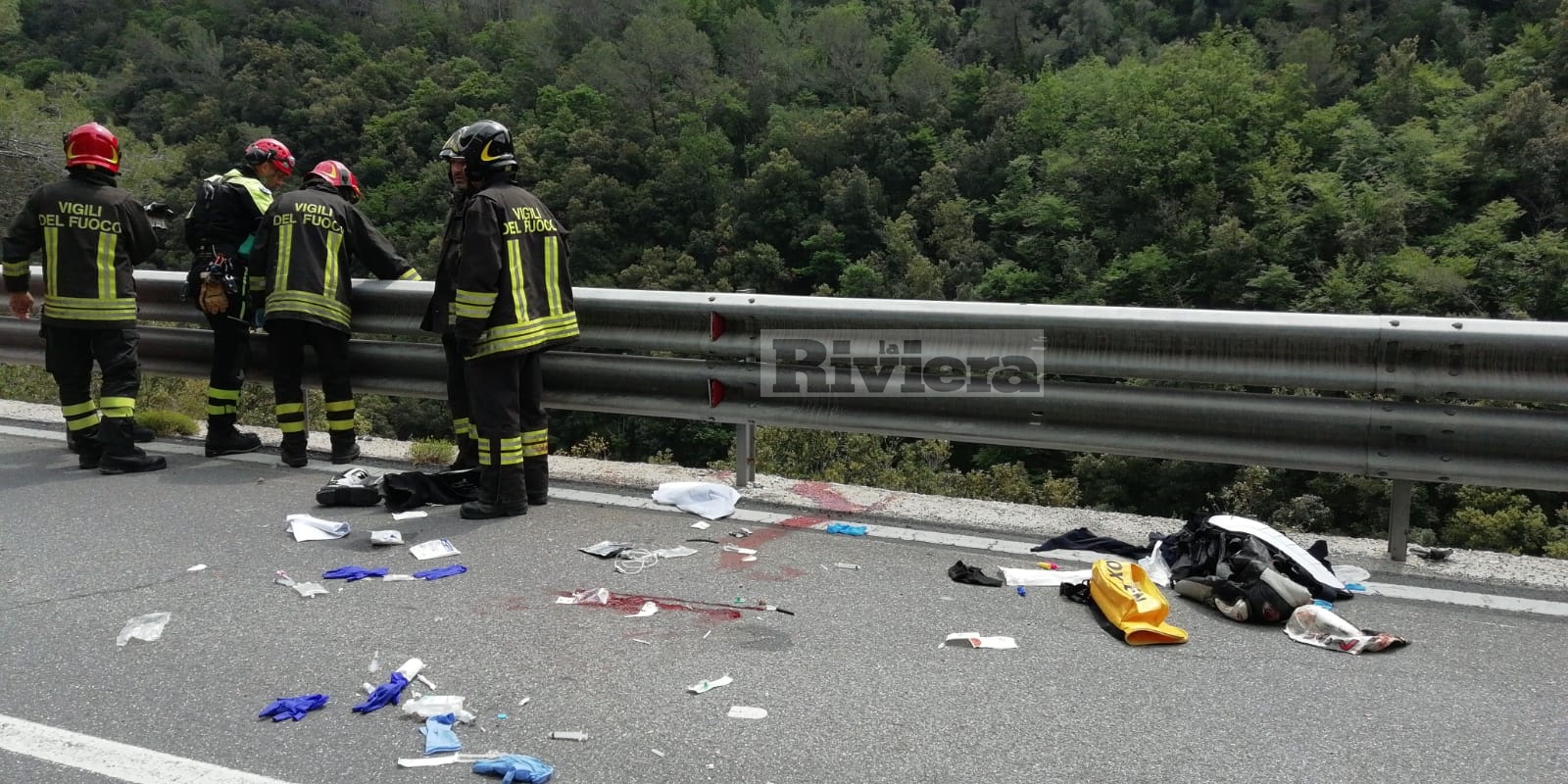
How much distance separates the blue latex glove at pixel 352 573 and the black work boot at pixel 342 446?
7.08 feet

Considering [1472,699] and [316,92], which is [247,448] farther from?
[316,92]

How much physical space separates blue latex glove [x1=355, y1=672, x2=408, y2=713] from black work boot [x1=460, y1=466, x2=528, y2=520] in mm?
1967

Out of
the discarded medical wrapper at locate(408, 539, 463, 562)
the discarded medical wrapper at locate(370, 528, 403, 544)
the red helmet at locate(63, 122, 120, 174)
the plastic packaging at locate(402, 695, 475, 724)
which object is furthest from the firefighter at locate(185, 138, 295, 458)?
the plastic packaging at locate(402, 695, 475, 724)

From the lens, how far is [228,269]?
6707mm

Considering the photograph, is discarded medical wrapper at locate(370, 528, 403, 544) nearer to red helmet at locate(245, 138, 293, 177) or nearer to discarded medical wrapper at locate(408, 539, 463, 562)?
discarded medical wrapper at locate(408, 539, 463, 562)

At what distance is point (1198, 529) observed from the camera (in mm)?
4531

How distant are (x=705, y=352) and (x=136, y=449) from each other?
10.5ft

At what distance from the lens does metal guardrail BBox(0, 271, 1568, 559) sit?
446cm

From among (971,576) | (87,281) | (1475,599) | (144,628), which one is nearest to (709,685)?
(971,576)

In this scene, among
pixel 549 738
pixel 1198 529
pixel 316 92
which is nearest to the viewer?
pixel 549 738

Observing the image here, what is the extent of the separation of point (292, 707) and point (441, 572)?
1272 mm

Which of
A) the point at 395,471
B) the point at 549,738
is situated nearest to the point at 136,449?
the point at 395,471

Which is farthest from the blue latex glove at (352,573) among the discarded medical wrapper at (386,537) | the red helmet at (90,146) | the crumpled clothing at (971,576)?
the red helmet at (90,146)

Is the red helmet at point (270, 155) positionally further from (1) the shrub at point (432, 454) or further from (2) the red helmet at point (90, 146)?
(1) the shrub at point (432, 454)
